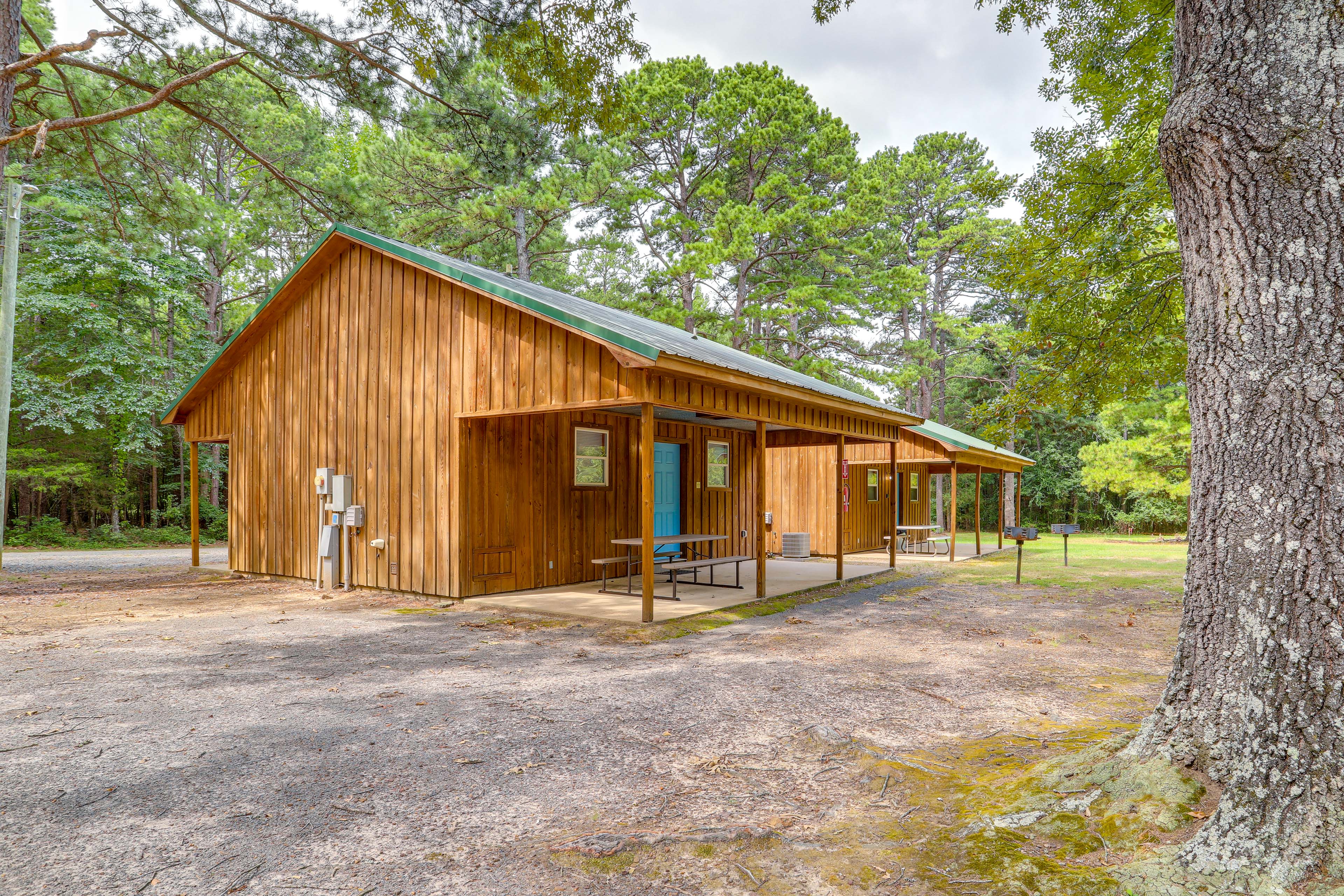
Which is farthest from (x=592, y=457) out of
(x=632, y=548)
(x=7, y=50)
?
(x=7, y=50)

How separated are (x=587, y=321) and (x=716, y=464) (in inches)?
268

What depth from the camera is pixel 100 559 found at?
14398 mm

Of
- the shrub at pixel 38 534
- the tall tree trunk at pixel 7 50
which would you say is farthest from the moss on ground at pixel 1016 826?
the shrub at pixel 38 534

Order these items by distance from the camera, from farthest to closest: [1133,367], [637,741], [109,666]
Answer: [1133,367], [109,666], [637,741]

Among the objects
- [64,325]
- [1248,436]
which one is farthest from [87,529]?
[1248,436]

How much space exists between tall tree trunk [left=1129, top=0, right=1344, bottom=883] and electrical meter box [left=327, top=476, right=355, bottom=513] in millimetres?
9092

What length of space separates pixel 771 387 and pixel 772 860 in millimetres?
6231

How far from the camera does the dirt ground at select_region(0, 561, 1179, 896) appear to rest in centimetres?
258

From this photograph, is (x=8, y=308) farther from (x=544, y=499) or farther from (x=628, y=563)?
(x=628, y=563)

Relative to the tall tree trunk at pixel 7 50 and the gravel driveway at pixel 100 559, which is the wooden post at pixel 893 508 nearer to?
the gravel driveway at pixel 100 559

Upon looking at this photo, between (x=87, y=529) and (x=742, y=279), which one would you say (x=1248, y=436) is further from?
(x=87, y=529)

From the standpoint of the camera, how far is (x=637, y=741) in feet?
12.8

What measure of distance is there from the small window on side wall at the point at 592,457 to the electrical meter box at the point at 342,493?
2.92 metres

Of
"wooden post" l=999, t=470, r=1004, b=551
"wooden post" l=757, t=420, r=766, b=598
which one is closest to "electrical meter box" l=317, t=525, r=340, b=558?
"wooden post" l=757, t=420, r=766, b=598
